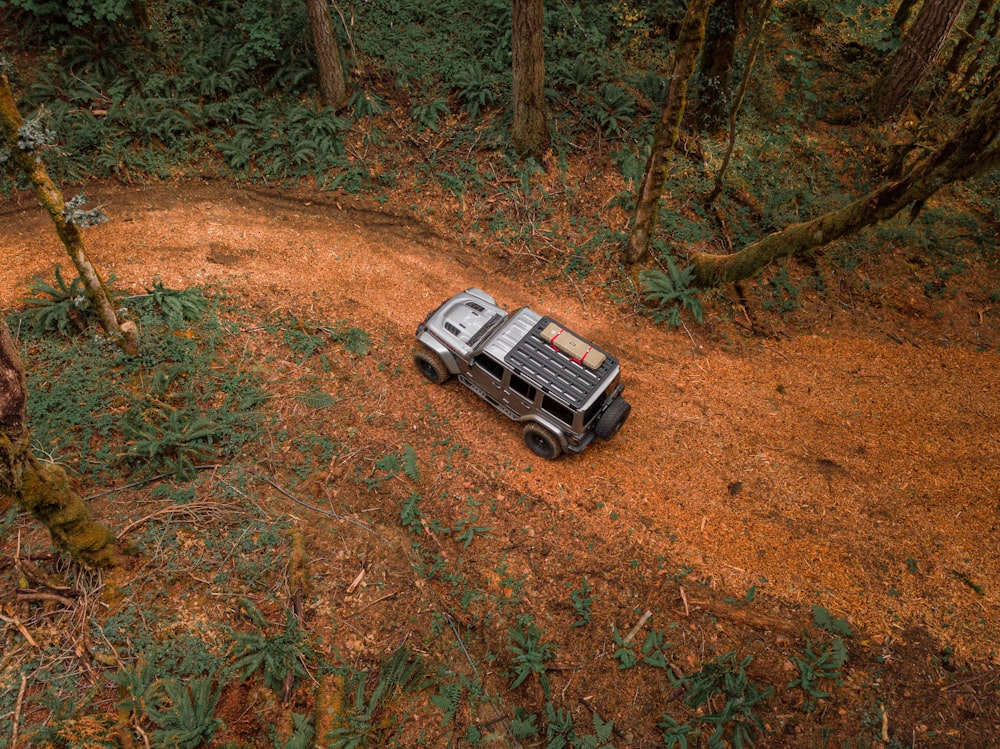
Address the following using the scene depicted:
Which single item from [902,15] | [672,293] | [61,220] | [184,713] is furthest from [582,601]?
[902,15]

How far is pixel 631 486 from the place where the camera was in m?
10.8

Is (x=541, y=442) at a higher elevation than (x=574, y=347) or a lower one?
lower

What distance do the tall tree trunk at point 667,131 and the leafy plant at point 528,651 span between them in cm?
969

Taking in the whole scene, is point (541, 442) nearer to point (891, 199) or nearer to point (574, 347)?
point (574, 347)

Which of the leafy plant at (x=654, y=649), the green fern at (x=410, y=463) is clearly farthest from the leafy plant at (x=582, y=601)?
the green fern at (x=410, y=463)

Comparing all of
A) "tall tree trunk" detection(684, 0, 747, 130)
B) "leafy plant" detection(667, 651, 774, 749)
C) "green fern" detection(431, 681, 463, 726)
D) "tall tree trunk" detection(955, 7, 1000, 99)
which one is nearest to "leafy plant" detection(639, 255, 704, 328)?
"tall tree trunk" detection(684, 0, 747, 130)

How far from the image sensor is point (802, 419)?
39.0ft

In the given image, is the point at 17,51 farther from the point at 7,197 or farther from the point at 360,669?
the point at 360,669

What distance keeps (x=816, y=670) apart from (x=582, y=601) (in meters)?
3.59

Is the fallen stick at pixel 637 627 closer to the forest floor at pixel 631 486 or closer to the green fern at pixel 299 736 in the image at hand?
the forest floor at pixel 631 486

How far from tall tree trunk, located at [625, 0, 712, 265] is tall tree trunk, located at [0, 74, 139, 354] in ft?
37.9

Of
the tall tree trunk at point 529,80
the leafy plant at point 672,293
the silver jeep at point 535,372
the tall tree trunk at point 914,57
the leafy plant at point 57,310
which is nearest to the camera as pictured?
the silver jeep at point 535,372

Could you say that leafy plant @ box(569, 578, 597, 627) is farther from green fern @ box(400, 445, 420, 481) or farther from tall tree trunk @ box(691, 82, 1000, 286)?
tall tree trunk @ box(691, 82, 1000, 286)

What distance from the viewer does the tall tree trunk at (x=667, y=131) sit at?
10.9 m
